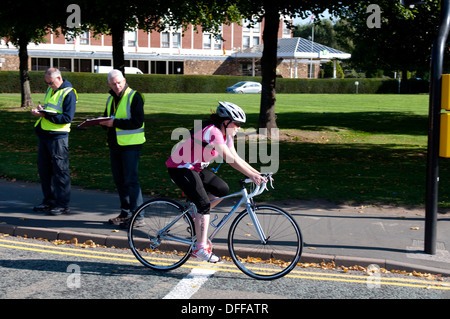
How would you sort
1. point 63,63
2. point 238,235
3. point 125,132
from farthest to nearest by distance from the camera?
point 63,63 < point 125,132 < point 238,235

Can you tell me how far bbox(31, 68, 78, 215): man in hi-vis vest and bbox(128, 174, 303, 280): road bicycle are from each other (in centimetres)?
253

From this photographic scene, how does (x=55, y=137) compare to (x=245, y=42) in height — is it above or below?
below

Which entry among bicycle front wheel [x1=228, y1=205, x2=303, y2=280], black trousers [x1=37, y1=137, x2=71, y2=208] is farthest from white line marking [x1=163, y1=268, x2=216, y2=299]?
black trousers [x1=37, y1=137, x2=71, y2=208]

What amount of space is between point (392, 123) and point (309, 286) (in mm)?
20771

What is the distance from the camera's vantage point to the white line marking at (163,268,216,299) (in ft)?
17.4

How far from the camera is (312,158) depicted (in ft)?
47.5

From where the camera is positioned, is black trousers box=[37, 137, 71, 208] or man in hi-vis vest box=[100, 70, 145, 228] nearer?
man in hi-vis vest box=[100, 70, 145, 228]

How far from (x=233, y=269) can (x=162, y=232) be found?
87 cm

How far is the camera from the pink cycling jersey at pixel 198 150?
5.70m

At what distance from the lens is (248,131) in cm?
1919

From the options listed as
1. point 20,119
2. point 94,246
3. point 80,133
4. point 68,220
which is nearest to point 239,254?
point 94,246

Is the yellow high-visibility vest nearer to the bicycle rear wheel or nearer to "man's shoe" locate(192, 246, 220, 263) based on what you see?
the bicycle rear wheel

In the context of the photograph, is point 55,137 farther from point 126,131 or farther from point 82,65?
point 82,65

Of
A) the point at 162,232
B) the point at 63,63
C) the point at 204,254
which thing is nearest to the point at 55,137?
the point at 162,232
